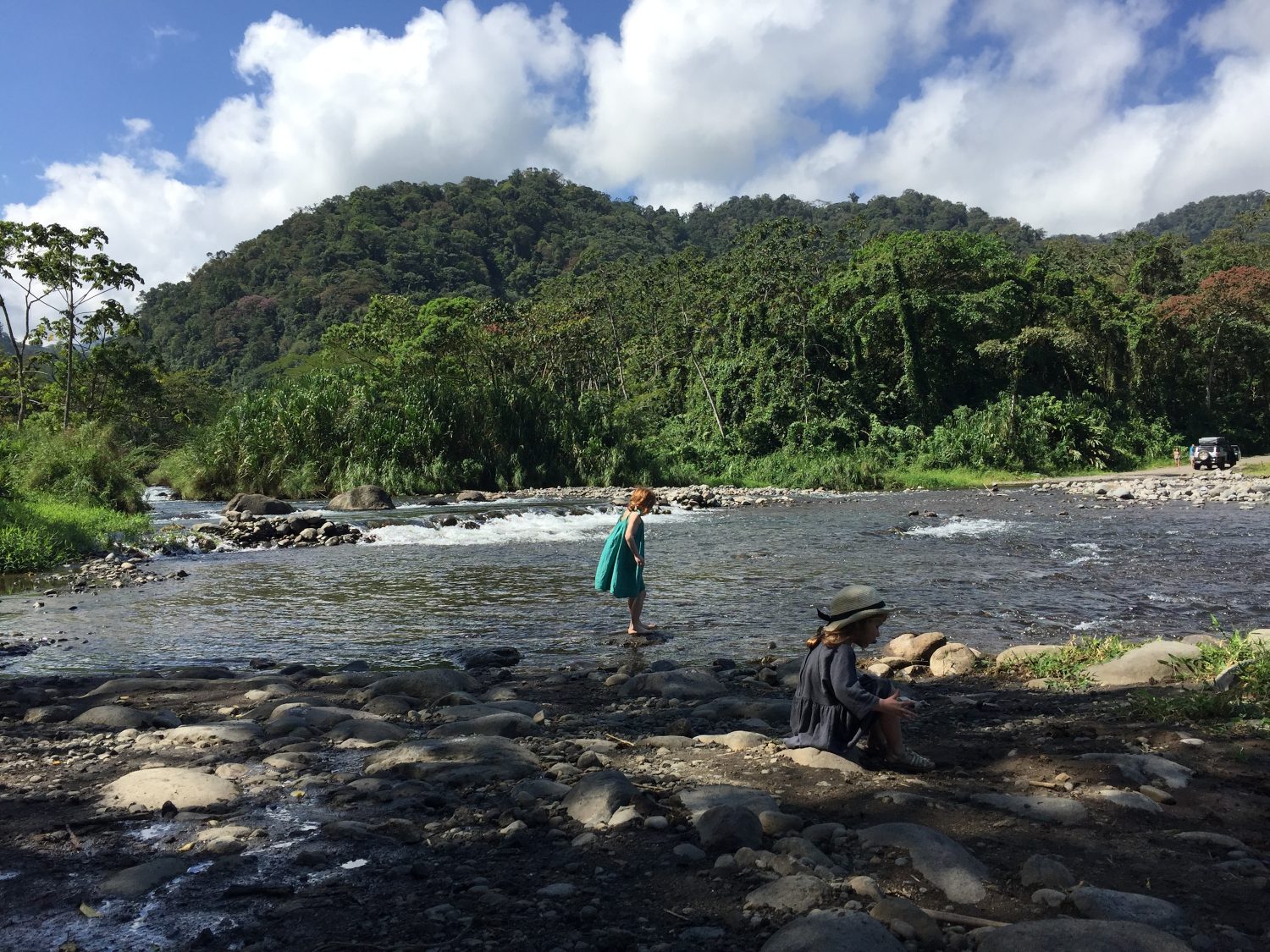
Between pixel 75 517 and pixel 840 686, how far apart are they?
16559 millimetres

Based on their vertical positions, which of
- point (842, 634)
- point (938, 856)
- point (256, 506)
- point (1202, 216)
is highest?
point (1202, 216)

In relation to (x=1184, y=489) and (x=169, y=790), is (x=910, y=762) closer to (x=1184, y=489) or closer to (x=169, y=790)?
(x=169, y=790)

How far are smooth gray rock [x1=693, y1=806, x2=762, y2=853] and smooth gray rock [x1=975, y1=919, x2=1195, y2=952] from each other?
3.30ft

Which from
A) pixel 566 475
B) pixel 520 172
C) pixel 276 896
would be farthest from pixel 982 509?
pixel 520 172

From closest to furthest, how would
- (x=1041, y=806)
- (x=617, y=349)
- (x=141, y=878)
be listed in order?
(x=141, y=878)
(x=1041, y=806)
(x=617, y=349)

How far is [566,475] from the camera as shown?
1344 inches

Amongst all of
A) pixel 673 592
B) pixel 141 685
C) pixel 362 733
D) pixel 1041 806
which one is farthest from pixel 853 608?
pixel 673 592

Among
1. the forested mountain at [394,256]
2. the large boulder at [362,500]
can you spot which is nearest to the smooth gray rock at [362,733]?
the large boulder at [362,500]

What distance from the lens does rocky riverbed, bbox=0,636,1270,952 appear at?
2918 mm

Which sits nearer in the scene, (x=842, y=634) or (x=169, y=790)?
(x=169, y=790)

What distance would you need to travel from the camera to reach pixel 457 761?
474cm

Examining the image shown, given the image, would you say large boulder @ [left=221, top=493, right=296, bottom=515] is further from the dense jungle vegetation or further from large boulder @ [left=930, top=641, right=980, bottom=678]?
large boulder @ [left=930, top=641, right=980, bottom=678]

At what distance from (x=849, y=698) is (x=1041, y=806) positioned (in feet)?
3.35

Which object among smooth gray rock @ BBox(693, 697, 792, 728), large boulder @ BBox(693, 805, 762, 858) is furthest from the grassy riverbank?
large boulder @ BBox(693, 805, 762, 858)
